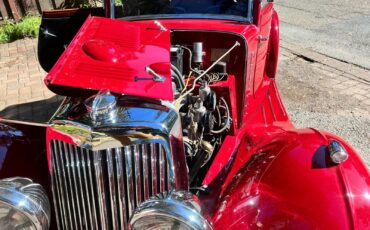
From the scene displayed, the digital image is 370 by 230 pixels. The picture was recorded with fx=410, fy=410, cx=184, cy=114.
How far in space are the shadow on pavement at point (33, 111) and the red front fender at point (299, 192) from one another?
3233 millimetres

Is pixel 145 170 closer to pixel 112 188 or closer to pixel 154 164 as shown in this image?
pixel 154 164

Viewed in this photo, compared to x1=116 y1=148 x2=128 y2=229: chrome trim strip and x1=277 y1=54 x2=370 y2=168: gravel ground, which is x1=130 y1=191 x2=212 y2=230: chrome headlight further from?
x1=277 y1=54 x2=370 y2=168: gravel ground

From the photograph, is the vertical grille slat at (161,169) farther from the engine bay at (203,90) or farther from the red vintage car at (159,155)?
the engine bay at (203,90)

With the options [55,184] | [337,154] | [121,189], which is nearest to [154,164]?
[121,189]

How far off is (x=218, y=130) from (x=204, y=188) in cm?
50

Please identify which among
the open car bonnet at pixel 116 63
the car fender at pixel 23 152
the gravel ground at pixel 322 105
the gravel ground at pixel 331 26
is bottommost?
the gravel ground at pixel 322 105

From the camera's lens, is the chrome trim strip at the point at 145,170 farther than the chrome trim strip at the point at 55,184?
No

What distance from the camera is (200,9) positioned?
3.13 m

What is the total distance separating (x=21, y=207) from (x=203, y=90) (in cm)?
119

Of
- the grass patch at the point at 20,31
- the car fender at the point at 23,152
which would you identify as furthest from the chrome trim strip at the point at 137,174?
the grass patch at the point at 20,31

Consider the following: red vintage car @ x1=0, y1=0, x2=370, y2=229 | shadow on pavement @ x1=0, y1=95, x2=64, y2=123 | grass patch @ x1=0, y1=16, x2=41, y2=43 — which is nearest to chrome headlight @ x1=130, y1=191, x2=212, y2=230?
red vintage car @ x1=0, y1=0, x2=370, y2=229

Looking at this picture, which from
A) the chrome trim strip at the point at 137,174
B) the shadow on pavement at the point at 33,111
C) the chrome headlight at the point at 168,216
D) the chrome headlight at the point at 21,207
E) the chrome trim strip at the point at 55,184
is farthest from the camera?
the shadow on pavement at the point at 33,111


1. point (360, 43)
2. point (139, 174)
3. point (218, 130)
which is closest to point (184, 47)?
point (218, 130)

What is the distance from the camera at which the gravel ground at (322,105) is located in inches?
168
